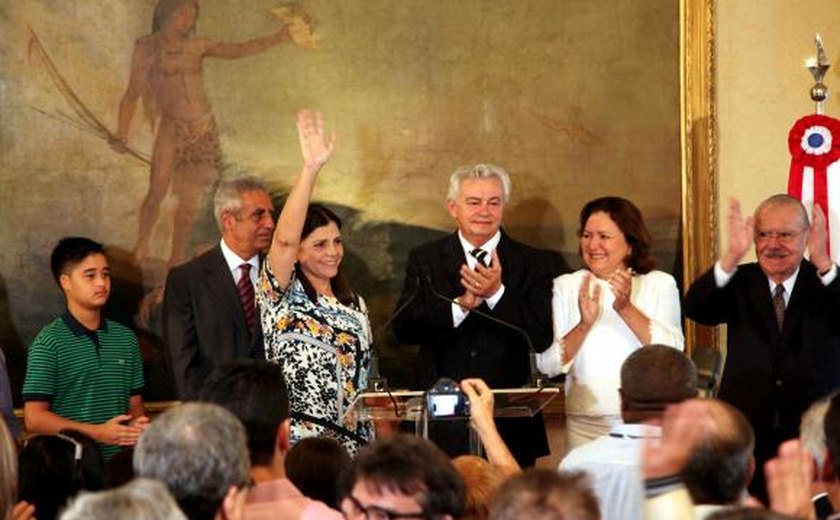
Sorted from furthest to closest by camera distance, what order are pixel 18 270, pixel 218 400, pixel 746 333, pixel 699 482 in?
1. pixel 18 270
2. pixel 746 333
3. pixel 218 400
4. pixel 699 482

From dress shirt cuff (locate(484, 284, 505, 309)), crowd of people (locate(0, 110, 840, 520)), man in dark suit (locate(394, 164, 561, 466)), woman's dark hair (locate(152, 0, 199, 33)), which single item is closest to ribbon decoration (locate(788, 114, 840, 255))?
crowd of people (locate(0, 110, 840, 520))

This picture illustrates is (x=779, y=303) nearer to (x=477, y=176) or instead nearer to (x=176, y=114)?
(x=477, y=176)

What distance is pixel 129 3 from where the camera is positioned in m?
7.96

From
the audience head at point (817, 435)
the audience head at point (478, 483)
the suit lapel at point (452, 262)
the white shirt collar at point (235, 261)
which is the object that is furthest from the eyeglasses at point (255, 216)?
the audience head at point (817, 435)

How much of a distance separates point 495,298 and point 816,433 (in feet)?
8.41

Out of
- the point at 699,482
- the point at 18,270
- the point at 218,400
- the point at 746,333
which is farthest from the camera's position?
the point at 18,270

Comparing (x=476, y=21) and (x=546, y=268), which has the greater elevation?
(x=476, y=21)

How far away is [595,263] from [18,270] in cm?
285

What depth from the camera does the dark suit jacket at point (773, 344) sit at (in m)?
6.93

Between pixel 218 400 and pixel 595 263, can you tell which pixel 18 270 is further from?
pixel 218 400

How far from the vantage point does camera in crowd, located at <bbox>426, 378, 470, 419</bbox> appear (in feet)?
19.3

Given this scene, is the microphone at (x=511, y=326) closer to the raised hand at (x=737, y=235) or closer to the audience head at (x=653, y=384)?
the raised hand at (x=737, y=235)

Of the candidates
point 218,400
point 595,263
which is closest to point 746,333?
point 595,263

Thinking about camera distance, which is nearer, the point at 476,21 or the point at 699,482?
the point at 699,482
